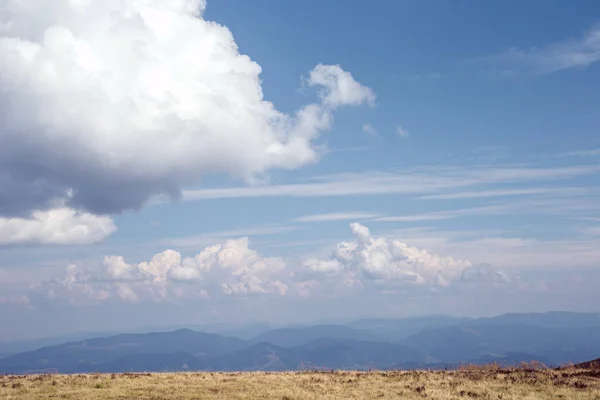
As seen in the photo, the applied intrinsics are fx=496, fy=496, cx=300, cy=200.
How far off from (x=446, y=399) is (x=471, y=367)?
44.4ft

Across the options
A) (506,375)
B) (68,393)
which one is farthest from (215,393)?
(506,375)

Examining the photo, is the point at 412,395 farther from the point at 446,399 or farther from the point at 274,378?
the point at 274,378

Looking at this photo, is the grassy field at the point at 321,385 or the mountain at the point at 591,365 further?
the mountain at the point at 591,365

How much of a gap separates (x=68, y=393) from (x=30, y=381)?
242 inches

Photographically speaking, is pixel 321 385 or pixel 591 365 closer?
pixel 321 385

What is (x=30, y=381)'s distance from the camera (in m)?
32.0

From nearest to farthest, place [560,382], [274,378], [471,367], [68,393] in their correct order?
[68,393], [560,382], [274,378], [471,367]

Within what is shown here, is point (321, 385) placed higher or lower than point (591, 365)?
higher

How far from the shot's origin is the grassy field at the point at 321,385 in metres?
27.2

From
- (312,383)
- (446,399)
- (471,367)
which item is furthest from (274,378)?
(471,367)

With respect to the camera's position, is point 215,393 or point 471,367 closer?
point 215,393

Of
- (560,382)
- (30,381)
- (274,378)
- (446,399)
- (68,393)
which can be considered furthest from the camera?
(274,378)

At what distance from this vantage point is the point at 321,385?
30.9 m

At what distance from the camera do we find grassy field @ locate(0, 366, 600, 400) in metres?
27.2
